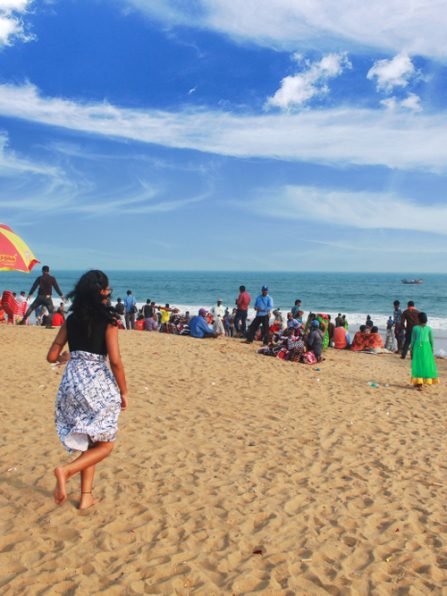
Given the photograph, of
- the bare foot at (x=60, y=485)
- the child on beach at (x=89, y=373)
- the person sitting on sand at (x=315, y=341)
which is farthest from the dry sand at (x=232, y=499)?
the person sitting on sand at (x=315, y=341)

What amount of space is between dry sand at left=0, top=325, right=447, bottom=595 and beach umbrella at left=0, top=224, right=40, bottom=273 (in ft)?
7.58

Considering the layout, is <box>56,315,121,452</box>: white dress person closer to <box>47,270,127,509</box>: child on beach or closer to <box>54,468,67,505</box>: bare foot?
<box>47,270,127,509</box>: child on beach

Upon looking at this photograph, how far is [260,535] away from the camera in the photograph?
3.88 metres

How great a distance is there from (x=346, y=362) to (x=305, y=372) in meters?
2.97

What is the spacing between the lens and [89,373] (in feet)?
12.5

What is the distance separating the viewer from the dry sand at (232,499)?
11.0ft

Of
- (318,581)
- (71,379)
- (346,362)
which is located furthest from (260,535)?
(346,362)

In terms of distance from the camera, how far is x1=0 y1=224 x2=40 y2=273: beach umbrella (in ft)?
33.3

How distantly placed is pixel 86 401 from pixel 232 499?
158 cm

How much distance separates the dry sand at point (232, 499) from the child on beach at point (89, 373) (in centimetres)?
56

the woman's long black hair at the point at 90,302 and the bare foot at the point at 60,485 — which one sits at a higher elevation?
the woman's long black hair at the point at 90,302

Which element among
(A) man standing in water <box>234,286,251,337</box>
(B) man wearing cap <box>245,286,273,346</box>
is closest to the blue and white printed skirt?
(B) man wearing cap <box>245,286,273,346</box>

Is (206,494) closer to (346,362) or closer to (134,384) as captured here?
(134,384)

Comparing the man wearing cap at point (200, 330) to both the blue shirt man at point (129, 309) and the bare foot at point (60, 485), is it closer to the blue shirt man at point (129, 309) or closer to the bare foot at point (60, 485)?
the blue shirt man at point (129, 309)
